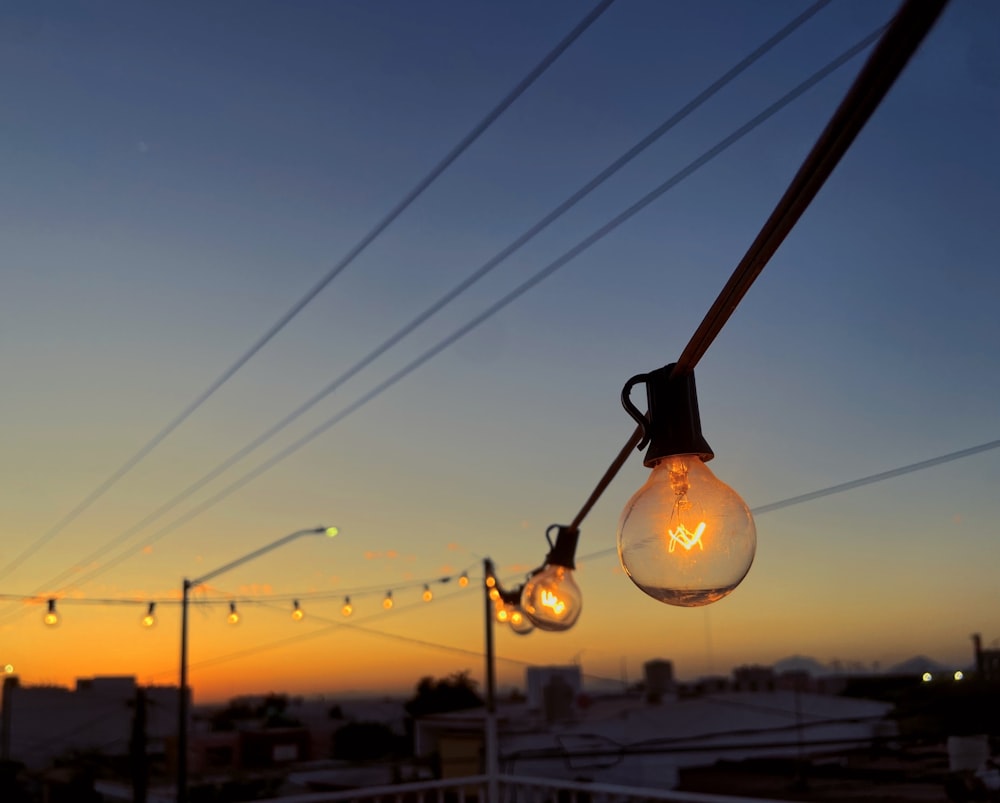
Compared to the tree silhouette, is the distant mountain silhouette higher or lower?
higher

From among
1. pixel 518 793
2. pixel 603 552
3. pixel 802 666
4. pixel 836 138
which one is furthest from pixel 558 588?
pixel 802 666

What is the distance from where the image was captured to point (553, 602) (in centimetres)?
326

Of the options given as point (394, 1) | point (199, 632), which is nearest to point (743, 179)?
point (394, 1)

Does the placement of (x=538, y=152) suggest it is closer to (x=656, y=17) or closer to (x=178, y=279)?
(x=656, y=17)

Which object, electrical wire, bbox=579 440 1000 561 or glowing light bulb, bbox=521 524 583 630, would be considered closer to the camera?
glowing light bulb, bbox=521 524 583 630

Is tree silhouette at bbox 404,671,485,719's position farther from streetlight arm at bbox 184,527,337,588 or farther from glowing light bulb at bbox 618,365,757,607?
glowing light bulb at bbox 618,365,757,607

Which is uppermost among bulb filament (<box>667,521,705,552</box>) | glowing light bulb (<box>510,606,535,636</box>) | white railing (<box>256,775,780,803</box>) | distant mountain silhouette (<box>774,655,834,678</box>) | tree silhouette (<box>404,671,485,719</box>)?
bulb filament (<box>667,521,705,552</box>)

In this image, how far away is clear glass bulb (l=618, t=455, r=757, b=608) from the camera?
4.43 feet

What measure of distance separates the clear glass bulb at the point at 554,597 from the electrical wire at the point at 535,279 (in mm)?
2012

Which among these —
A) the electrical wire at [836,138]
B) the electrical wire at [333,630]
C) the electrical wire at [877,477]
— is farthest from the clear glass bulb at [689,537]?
the electrical wire at [333,630]

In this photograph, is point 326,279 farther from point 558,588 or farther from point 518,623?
point 558,588

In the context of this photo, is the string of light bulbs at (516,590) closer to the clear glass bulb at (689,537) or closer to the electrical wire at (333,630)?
the electrical wire at (333,630)

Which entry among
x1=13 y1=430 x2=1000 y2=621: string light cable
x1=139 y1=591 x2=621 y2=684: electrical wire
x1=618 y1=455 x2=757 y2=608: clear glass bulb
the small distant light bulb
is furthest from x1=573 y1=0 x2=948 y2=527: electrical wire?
x1=139 y1=591 x2=621 y2=684: electrical wire

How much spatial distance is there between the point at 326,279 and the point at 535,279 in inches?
78.5
